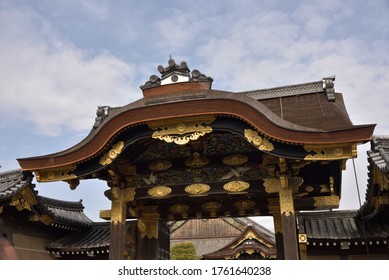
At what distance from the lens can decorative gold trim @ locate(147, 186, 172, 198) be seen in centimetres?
833

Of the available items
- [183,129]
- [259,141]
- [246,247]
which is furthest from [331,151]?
[246,247]

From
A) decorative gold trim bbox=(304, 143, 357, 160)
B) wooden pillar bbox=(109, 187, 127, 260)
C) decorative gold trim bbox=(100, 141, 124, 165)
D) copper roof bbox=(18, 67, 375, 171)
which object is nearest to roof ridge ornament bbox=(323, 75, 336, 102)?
copper roof bbox=(18, 67, 375, 171)

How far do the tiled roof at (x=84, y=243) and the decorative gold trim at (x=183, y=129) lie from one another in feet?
18.1

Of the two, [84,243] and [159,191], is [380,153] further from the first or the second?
[84,243]

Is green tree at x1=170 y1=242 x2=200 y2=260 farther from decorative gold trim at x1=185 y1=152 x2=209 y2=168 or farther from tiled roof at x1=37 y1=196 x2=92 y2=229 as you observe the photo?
decorative gold trim at x1=185 y1=152 x2=209 y2=168

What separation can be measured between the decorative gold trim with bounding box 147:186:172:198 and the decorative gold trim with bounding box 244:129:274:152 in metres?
2.32

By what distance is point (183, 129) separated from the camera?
7383mm

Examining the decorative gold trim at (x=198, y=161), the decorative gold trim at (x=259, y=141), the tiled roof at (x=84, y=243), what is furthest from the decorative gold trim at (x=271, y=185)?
the tiled roof at (x=84, y=243)

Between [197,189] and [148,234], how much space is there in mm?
2840

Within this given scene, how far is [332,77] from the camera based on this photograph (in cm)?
920

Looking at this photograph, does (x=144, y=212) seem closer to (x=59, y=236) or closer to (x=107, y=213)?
(x=107, y=213)

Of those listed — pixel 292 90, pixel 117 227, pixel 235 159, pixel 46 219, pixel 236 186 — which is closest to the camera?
pixel 236 186

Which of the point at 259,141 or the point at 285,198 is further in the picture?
the point at 285,198

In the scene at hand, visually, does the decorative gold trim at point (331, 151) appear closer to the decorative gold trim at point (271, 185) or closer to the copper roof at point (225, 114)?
the copper roof at point (225, 114)
